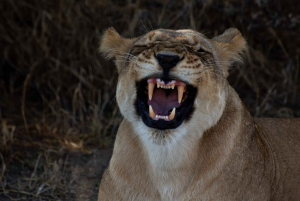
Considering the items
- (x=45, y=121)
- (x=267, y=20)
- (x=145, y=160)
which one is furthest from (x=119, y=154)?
(x=267, y=20)

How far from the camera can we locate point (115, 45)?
11.8ft

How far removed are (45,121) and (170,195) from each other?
2.15 metres

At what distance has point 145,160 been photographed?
3326 mm

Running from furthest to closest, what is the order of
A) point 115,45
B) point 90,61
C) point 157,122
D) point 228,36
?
1. point 90,61
2. point 228,36
3. point 115,45
4. point 157,122

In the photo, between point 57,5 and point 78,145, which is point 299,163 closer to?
point 78,145

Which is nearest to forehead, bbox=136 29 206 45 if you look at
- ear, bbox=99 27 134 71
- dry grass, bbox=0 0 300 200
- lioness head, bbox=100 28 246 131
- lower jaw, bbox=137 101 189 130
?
lioness head, bbox=100 28 246 131

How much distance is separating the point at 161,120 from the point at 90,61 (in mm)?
2639

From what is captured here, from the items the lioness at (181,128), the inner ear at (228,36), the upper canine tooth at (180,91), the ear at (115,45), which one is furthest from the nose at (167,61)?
the inner ear at (228,36)

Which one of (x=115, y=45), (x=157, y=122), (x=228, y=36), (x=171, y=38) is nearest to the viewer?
(x=157, y=122)

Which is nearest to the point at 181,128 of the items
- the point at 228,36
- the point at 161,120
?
the point at 161,120

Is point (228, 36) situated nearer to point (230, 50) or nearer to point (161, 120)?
point (230, 50)

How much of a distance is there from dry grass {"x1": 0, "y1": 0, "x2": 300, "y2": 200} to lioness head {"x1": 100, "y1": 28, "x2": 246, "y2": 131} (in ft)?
5.71

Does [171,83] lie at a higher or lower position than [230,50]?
lower

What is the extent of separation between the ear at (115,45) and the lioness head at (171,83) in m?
0.12
